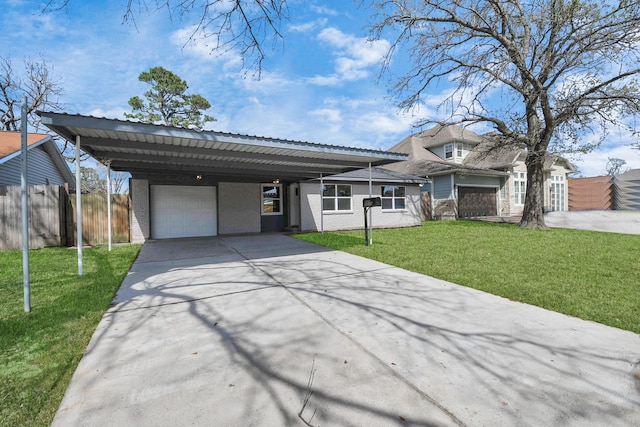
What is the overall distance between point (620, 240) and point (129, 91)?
25.2 m

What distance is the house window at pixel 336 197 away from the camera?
1333 centimetres

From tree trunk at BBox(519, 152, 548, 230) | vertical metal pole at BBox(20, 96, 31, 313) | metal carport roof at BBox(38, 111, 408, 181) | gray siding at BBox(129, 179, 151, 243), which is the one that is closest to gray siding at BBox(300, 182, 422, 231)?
metal carport roof at BBox(38, 111, 408, 181)

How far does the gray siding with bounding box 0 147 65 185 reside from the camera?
10766 mm

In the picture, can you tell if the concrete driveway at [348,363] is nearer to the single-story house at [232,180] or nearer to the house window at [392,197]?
the single-story house at [232,180]

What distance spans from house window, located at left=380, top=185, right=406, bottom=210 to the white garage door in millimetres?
8218

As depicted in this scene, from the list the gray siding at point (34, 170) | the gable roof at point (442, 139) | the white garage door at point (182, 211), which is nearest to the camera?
the gray siding at point (34, 170)

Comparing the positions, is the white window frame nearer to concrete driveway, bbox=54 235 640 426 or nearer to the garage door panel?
concrete driveway, bbox=54 235 640 426

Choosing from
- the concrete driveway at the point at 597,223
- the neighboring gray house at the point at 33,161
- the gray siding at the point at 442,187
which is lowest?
the concrete driveway at the point at 597,223

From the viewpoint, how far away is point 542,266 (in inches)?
229

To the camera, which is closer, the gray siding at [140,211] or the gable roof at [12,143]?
the gable roof at [12,143]

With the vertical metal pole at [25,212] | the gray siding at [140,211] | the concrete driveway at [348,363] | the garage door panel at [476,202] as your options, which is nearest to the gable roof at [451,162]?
the garage door panel at [476,202]

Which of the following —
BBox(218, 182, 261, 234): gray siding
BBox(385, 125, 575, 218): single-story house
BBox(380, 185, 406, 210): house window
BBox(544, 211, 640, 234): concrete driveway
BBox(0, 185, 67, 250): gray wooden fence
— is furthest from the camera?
BBox(385, 125, 575, 218): single-story house

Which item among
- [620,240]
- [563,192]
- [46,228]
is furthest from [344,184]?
[563,192]

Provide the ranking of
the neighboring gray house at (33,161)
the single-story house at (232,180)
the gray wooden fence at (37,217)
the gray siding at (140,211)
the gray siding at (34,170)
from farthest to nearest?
the gray siding at (34,170) < the neighboring gray house at (33,161) < the gray siding at (140,211) < the gray wooden fence at (37,217) < the single-story house at (232,180)
